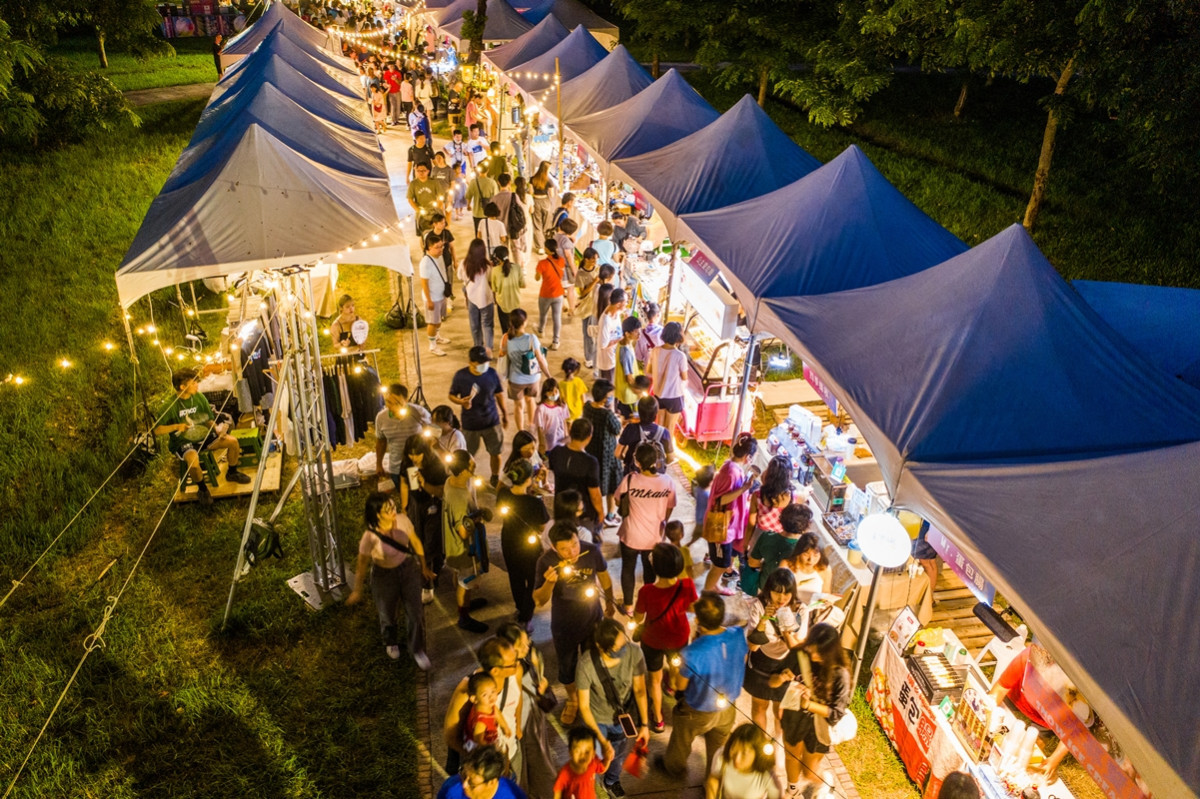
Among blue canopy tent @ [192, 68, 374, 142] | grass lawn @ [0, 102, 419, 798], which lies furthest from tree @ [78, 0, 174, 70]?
Result: grass lawn @ [0, 102, 419, 798]

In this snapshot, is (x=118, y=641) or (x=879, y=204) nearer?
(x=118, y=641)

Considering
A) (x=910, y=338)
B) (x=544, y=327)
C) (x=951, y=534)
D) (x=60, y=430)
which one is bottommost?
(x=60, y=430)

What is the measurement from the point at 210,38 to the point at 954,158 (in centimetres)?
3840

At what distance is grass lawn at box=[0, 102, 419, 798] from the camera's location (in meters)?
5.09

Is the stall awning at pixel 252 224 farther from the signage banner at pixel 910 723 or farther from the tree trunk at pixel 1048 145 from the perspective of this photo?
the tree trunk at pixel 1048 145

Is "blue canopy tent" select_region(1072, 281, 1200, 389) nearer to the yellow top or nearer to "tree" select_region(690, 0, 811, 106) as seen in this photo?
the yellow top

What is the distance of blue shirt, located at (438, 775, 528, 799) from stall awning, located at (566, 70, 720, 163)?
29.2ft

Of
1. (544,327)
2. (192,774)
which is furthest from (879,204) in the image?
(192,774)

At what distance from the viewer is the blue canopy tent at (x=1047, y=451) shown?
3439 mm

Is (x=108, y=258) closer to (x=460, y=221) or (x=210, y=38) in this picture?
(x=460, y=221)

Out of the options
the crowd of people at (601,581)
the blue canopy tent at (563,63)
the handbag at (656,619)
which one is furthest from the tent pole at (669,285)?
the blue canopy tent at (563,63)

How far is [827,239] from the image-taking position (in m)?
7.44

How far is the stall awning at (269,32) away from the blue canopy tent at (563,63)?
15.9 feet

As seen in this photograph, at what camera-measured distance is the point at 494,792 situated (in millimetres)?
3361
